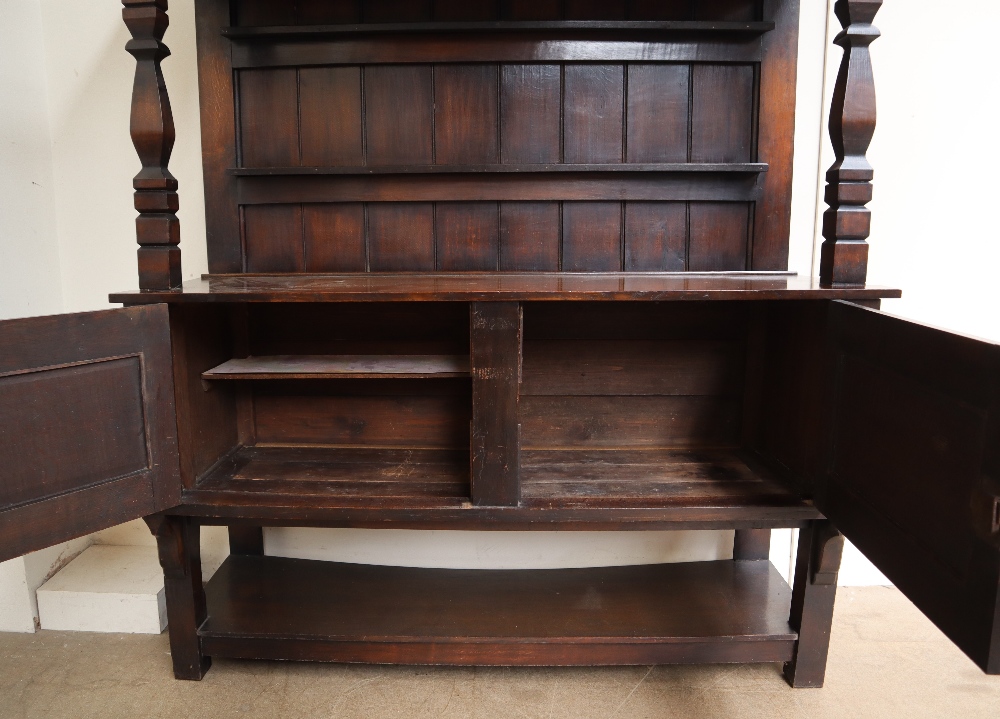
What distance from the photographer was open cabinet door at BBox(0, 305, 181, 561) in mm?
1431

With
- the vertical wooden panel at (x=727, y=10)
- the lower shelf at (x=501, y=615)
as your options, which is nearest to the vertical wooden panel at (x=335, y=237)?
the lower shelf at (x=501, y=615)

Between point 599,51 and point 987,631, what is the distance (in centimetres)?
181

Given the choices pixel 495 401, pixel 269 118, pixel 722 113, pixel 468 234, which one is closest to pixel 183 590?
pixel 495 401

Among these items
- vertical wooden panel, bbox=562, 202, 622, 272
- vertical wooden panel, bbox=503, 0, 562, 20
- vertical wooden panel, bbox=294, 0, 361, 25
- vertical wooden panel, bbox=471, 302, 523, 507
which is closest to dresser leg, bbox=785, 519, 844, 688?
vertical wooden panel, bbox=471, 302, 523, 507

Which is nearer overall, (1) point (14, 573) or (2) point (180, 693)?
(2) point (180, 693)

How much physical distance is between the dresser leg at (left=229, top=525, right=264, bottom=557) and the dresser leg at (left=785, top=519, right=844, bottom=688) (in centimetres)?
181

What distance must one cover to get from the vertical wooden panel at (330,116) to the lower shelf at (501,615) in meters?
1.40

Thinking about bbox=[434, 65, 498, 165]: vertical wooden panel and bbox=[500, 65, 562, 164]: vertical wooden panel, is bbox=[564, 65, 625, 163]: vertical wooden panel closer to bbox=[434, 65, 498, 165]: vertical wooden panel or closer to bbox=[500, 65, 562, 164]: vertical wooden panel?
bbox=[500, 65, 562, 164]: vertical wooden panel

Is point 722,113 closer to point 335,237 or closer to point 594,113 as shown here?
point 594,113

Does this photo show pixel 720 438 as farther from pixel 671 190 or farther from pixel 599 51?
pixel 599 51

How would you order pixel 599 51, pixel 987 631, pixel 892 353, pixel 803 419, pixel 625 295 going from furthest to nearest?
pixel 599 51, pixel 803 419, pixel 625 295, pixel 892 353, pixel 987 631

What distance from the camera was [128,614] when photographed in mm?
2215

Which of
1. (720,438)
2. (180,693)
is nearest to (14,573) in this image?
(180,693)

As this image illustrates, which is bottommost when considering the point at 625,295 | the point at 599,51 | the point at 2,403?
the point at 2,403
